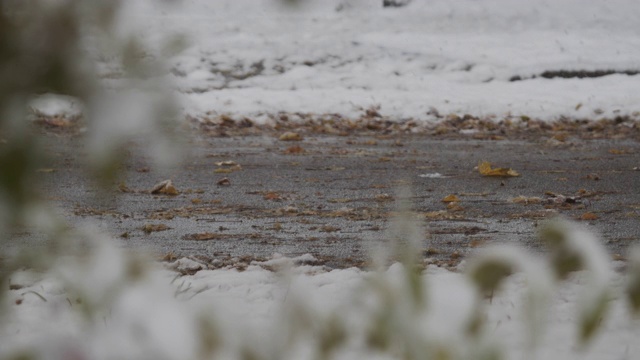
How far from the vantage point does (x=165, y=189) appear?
19.7 ft

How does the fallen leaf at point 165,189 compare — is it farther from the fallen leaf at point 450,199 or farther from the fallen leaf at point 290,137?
the fallen leaf at point 290,137

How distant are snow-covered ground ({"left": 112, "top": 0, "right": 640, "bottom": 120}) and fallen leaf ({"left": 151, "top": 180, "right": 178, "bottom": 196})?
2623mm

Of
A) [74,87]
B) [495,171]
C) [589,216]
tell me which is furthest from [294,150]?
[74,87]

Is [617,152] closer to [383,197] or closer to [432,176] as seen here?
[432,176]

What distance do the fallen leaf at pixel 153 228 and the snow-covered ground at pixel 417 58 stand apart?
366 centimetres

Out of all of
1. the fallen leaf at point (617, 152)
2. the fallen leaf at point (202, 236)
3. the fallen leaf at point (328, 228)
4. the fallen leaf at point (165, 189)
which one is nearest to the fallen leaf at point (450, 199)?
the fallen leaf at point (328, 228)

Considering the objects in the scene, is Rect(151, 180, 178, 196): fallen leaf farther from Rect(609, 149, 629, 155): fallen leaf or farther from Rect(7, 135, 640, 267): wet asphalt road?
Rect(609, 149, 629, 155): fallen leaf

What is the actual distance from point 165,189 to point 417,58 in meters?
9.02

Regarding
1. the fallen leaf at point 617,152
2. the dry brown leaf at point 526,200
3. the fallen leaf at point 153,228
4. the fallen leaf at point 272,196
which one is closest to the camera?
the fallen leaf at point 153,228

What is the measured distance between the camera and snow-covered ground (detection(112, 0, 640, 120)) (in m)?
11.1

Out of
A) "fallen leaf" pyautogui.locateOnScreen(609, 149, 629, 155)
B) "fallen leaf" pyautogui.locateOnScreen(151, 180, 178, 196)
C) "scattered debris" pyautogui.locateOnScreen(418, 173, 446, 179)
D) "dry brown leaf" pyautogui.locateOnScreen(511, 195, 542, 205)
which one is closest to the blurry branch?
"dry brown leaf" pyautogui.locateOnScreen(511, 195, 542, 205)

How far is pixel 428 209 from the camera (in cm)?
542

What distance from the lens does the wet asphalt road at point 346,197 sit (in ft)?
15.0

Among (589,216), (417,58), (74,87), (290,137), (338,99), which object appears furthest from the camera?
(417,58)
